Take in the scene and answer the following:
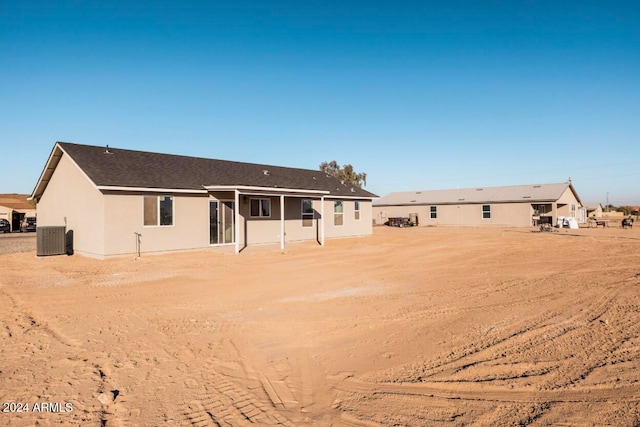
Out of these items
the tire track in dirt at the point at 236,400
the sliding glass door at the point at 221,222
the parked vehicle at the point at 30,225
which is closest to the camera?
the tire track in dirt at the point at 236,400

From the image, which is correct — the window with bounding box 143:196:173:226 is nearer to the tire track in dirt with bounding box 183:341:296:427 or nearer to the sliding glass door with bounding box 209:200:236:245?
the sliding glass door with bounding box 209:200:236:245

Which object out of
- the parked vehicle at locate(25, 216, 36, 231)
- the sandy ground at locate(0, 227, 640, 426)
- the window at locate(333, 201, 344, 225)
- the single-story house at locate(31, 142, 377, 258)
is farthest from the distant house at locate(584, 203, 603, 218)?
the parked vehicle at locate(25, 216, 36, 231)

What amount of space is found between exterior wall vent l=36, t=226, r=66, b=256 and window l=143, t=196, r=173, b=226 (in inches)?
144

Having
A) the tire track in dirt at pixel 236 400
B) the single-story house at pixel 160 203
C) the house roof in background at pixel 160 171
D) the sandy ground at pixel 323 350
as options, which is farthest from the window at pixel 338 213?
the tire track in dirt at pixel 236 400

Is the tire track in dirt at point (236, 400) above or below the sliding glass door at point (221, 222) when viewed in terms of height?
below

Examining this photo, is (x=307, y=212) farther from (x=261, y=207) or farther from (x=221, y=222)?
(x=221, y=222)

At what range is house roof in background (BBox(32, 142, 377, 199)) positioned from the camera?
1590 centimetres

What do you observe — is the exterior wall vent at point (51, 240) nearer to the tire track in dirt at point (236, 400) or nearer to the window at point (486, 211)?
the tire track in dirt at point (236, 400)

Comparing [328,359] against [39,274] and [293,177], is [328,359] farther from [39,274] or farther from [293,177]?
[293,177]

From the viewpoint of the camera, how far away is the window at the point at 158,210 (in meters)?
16.1

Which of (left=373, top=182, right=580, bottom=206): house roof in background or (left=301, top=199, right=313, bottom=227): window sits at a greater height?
(left=373, top=182, right=580, bottom=206): house roof in background

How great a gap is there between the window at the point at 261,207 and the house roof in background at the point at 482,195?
28.7 meters

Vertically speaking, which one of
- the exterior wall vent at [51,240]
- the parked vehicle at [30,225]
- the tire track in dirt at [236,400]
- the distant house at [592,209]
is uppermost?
the distant house at [592,209]

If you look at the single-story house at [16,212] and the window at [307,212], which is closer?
the window at [307,212]
